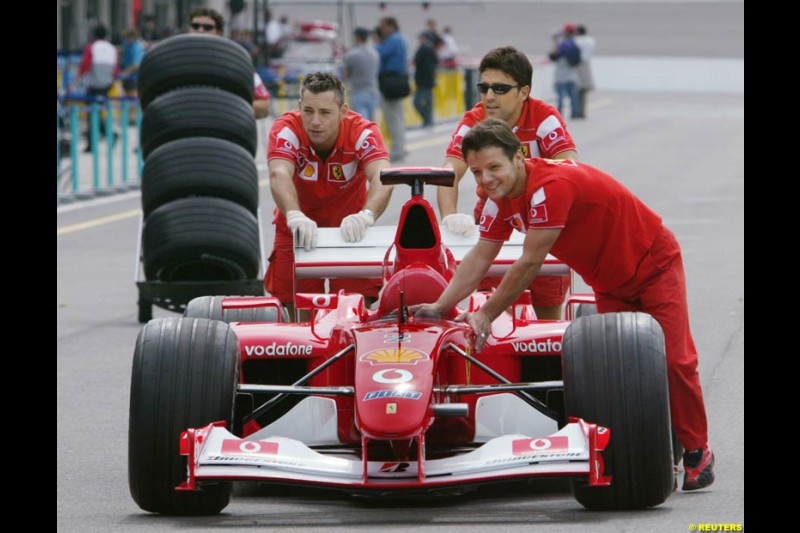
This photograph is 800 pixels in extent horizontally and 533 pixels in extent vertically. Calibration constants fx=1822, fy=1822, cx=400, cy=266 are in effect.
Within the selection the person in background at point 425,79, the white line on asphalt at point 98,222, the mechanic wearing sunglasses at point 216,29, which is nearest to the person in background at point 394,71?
the person in background at point 425,79

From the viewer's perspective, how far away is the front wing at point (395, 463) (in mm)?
6656

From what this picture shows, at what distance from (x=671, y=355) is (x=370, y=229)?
2041 millimetres

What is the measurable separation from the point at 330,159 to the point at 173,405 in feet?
9.74

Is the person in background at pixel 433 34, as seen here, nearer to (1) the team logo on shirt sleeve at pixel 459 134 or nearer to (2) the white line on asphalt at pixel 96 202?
(2) the white line on asphalt at pixel 96 202

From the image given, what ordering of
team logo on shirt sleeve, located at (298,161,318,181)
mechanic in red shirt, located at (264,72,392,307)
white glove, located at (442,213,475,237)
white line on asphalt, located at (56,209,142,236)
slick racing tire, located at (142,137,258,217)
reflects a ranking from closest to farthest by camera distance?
white glove, located at (442,213,475,237)
mechanic in red shirt, located at (264,72,392,307)
team logo on shirt sleeve, located at (298,161,318,181)
slick racing tire, located at (142,137,258,217)
white line on asphalt, located at (56,209,142,236)

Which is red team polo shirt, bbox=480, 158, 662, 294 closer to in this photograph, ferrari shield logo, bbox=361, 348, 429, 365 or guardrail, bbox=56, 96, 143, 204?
ferrari shield logo, bbox=361, 348, 429, 365

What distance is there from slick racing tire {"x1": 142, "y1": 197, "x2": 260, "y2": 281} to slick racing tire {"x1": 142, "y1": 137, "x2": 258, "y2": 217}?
0.11 m

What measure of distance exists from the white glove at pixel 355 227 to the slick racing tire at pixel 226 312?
1.69ft

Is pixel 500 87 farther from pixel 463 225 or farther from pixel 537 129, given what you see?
pixel 463 225

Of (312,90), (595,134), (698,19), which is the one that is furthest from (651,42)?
(312,90)

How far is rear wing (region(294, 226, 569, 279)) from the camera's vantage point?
Result: 29.1ft

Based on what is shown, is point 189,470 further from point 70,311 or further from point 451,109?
point 451,109

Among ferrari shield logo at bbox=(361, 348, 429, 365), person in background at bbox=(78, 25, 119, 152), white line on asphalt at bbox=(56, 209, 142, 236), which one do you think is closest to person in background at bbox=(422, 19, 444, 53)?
person in background at bbox=(78, 25, 119, 152)
